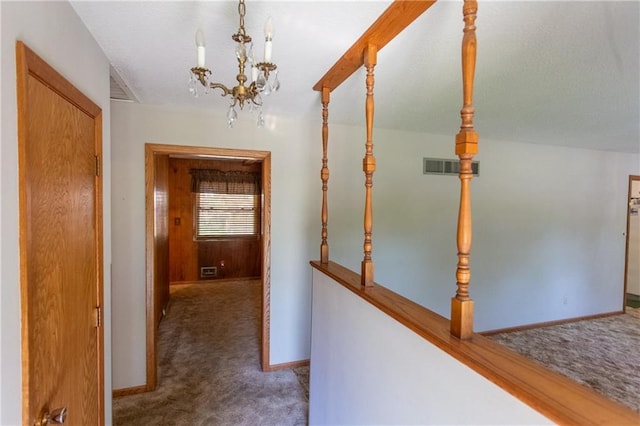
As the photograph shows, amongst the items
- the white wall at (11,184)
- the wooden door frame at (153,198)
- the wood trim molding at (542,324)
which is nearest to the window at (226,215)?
the wooden door frame at (153,198)

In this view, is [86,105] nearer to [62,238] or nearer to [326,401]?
[62,238]

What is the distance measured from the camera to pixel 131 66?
1904 mm

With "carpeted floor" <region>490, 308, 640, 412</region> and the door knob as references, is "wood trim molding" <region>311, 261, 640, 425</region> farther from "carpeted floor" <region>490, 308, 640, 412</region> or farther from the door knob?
"carpeted floor" <region>490, 308, 640, 412</region>

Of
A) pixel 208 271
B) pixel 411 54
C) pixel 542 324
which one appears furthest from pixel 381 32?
pixel 208 271

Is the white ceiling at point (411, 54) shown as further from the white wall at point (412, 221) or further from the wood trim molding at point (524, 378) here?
the wood trim molding at point (524, 378)

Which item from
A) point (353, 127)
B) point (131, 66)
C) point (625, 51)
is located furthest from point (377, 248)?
point (131, 66)

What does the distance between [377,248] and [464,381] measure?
8.43ft

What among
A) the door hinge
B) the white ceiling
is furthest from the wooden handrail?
the door hinge

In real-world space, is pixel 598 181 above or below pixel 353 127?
below

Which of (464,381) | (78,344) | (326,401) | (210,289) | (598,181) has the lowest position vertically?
(210,289)

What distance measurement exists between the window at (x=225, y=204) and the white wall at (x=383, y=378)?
15.0 feet

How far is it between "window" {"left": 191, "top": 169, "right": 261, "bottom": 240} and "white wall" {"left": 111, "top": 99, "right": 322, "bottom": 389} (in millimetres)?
3526

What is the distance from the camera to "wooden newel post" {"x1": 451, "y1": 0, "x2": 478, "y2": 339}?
948 mm

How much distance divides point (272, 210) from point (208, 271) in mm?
3888
